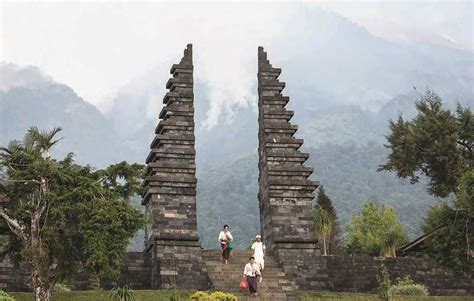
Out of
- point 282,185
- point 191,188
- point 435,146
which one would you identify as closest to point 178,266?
point 191,188

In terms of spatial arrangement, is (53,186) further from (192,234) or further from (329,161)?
(329,161)

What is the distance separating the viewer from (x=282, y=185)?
99.0 feet

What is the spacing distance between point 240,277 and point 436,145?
1887cm

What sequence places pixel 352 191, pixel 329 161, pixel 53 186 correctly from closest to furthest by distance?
pixel 53 186 → pixel 352 191 → pixel 329 161

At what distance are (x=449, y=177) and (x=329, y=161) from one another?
5634 inches

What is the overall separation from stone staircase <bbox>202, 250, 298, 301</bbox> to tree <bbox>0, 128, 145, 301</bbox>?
4321 mm

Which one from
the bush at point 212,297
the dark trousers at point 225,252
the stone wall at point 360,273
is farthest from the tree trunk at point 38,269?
the stone wall at point 360,273

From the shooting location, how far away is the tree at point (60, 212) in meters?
22.6

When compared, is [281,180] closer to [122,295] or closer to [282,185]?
[282,185]

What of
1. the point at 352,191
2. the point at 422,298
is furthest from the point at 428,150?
the point at 352,191

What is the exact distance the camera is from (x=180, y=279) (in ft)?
90.4

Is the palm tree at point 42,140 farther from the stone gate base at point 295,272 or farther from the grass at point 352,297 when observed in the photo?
the grass at point 352,297

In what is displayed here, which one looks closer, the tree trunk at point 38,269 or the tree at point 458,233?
the tree trunk at point 38,269

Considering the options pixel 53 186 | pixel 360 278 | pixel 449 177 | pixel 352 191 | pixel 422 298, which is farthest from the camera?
pixel 352 191
